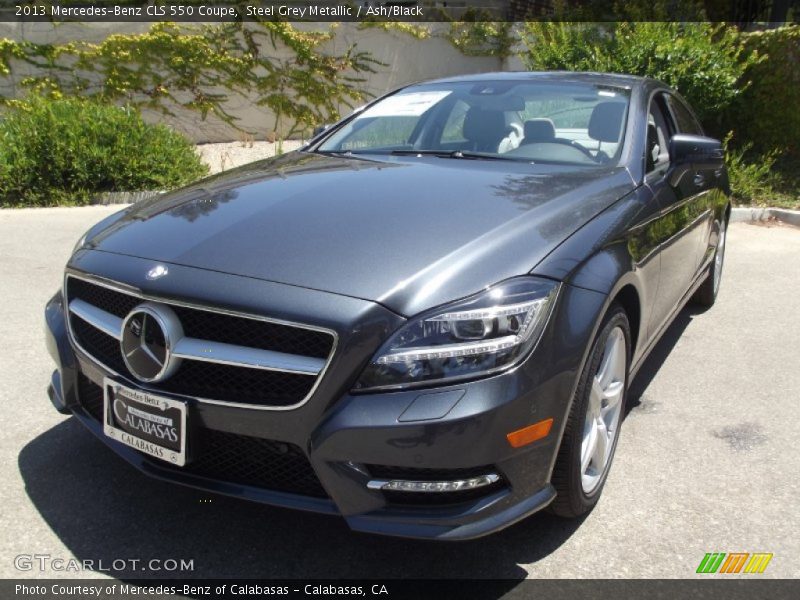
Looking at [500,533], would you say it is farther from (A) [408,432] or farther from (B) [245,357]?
(B) [245,357]

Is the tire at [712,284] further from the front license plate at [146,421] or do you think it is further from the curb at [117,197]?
the curb at [117,197]

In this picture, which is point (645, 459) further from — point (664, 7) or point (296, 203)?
point (664, 7)

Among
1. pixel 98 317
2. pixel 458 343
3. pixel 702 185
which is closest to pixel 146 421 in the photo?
pixel 98 317

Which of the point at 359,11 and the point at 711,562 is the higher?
the point at 359,11

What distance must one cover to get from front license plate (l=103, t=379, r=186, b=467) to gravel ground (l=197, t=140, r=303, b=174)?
27.7ft

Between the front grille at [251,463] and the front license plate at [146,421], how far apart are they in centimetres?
6

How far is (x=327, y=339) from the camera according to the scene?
2.09m

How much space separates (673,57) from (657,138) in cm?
590

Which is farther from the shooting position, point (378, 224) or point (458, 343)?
point (378, 224)

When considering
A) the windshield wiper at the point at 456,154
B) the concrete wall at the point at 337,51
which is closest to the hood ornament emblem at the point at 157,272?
the windshield wiper at the point at 456,154

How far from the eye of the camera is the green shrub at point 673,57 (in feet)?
29.5

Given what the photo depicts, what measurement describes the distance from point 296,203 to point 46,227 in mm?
5498

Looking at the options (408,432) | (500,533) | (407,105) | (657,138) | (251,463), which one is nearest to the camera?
(408,432)

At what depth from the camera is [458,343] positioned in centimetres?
207
